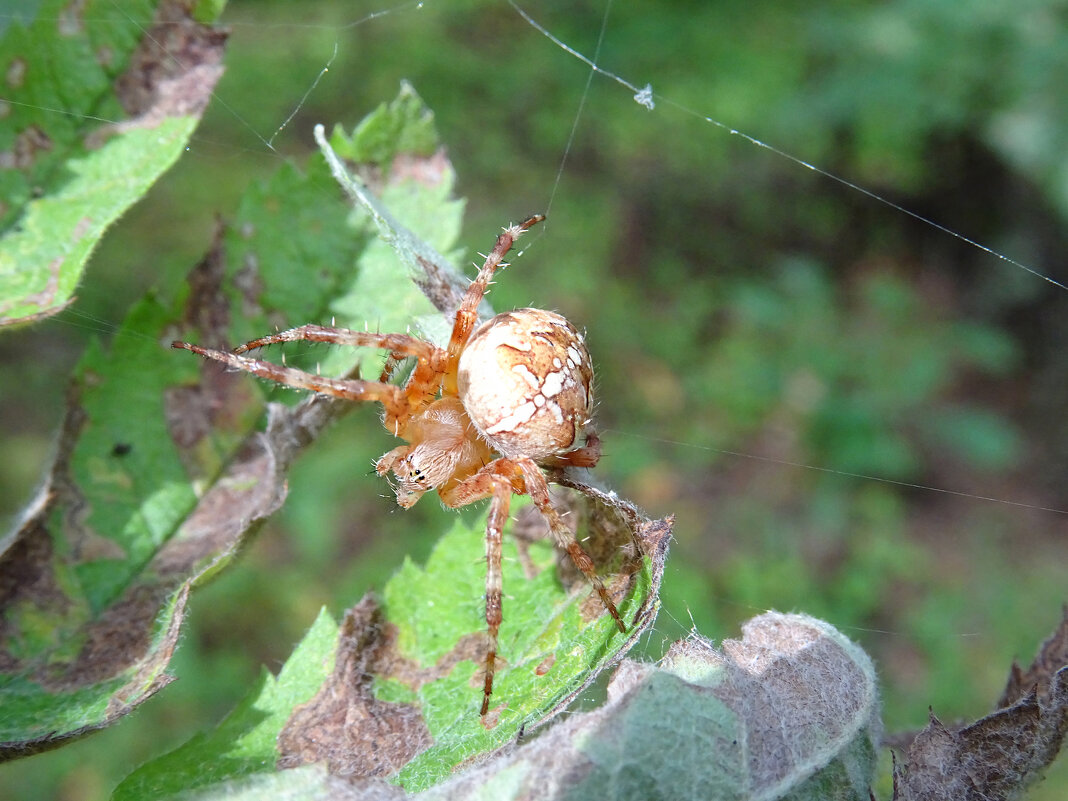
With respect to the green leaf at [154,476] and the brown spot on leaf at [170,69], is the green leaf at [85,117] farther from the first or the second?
the green leaf at [154,476]

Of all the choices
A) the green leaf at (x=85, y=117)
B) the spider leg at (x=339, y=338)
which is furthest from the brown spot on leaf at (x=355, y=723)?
the green leaf at (x=85, y=117)

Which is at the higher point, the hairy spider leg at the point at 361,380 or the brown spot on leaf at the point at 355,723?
the hairy spider leg at the point at 361,380

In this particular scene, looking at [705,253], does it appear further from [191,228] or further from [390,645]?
[390,645]

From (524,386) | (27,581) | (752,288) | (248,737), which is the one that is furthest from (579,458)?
(752,288)

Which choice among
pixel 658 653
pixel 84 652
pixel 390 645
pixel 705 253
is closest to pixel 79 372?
pixel 84 652

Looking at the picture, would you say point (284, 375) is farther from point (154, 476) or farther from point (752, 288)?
point (752, 288)
